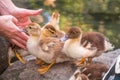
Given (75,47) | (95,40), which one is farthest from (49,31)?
Answer: (95,40)

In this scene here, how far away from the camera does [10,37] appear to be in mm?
3439

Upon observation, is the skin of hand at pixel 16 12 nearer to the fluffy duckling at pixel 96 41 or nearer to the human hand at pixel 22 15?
the human hand at pixel 22 15

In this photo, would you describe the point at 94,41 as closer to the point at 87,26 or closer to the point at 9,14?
the point at 9,14

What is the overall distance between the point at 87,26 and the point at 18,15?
9.78 ft

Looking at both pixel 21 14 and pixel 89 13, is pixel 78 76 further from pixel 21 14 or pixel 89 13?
pixel 89 13

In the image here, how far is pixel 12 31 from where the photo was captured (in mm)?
3391

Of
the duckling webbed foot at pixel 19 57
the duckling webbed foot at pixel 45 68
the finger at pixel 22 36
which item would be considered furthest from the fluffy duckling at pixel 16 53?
the duckling webbed foot at pixel 45 68

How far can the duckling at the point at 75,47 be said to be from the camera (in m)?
3.25

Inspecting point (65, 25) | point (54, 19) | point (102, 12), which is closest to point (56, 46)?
point (54, 19)

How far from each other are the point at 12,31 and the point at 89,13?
12.8 feet

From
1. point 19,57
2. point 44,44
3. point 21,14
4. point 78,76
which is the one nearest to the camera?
point 78,76

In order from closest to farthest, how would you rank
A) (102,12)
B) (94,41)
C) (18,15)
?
1. (94,41)
2. (18,15)
3. (102,12)

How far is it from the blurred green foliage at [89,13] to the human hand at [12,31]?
2.86m

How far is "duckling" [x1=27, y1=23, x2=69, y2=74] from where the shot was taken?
3250 mm
